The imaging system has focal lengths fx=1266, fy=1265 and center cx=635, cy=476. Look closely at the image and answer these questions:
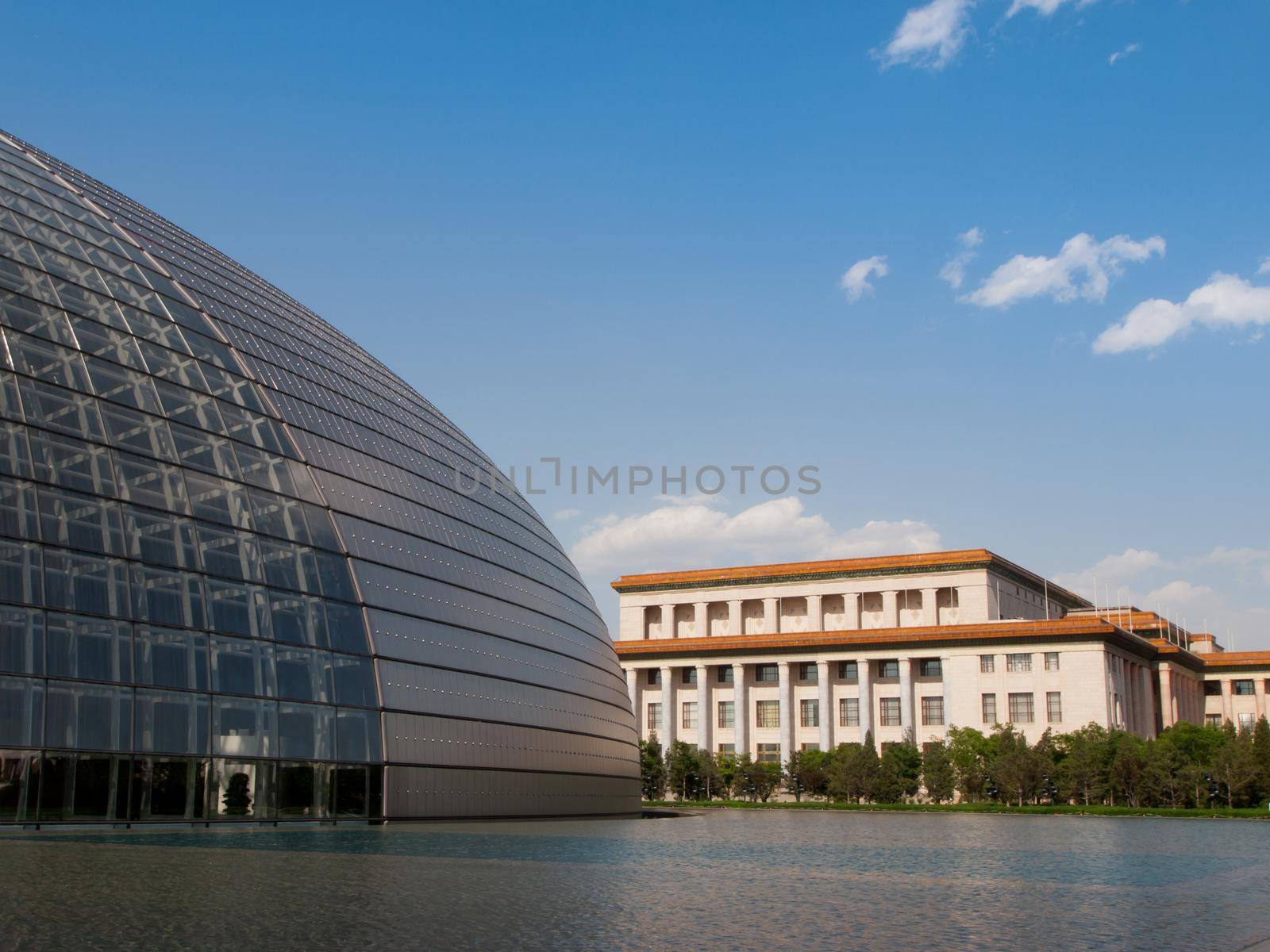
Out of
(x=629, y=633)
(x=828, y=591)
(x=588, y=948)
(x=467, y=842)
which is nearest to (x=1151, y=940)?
(x=588, y=948)

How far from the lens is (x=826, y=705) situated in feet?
452

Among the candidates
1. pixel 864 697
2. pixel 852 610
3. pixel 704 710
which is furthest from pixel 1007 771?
pixel 704 710

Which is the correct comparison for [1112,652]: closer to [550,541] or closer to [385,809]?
[550,541]

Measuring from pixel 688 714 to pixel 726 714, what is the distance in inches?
189

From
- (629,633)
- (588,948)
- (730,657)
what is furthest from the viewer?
(629,633)

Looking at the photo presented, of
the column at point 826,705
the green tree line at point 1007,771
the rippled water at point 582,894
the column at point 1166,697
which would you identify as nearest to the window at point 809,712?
the column at point 826,705

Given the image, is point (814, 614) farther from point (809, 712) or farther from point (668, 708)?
point (668, 708)

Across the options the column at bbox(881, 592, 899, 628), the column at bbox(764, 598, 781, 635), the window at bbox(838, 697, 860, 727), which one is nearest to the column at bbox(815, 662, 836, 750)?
the window at bbox(838, 697, 860, 727)

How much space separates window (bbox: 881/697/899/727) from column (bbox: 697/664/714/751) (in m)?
20.5

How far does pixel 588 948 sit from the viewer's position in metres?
15.8

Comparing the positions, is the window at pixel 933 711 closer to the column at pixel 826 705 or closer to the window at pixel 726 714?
the column at pixel 826 705

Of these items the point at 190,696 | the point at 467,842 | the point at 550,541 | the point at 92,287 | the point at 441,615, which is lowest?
the point at 467,842

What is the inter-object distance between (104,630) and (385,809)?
1180cm

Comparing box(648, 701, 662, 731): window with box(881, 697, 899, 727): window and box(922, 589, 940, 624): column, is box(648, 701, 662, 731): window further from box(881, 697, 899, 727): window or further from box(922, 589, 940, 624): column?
box(922, 589, 940, 624): column
